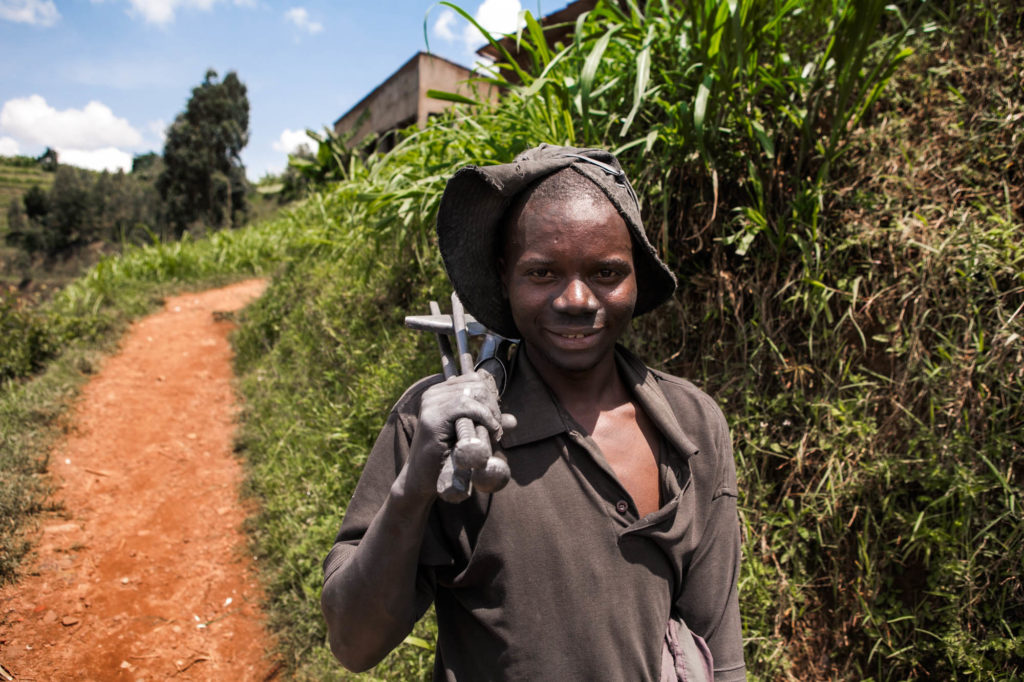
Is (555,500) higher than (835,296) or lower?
lower

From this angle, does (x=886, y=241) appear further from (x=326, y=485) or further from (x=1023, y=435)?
(x=326, y=485)

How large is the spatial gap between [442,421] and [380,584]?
0.31m

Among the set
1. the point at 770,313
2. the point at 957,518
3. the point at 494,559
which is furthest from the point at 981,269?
the point at 494,559

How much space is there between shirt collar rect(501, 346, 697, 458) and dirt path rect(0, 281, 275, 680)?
2336mm

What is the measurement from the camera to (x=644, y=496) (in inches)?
49.3

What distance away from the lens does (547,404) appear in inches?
48.3

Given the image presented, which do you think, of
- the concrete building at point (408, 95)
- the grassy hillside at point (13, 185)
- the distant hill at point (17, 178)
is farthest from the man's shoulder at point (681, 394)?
the distant hill at point (17, 178)

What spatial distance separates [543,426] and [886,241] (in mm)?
1747

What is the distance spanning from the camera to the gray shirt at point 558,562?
1.12 metres

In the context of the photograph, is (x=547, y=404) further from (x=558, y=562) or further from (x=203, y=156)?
(x=203, y=156)

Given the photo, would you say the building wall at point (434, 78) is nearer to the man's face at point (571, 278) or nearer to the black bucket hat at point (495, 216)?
the black bucket hat at point (495, 216)

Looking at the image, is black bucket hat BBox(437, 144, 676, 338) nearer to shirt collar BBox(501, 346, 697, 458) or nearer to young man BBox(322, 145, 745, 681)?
young man BBox(322, 145, 745, 681)

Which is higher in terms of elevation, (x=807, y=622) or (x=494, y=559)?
(x=494, y=559)

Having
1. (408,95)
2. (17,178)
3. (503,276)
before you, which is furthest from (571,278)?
(17,178)
